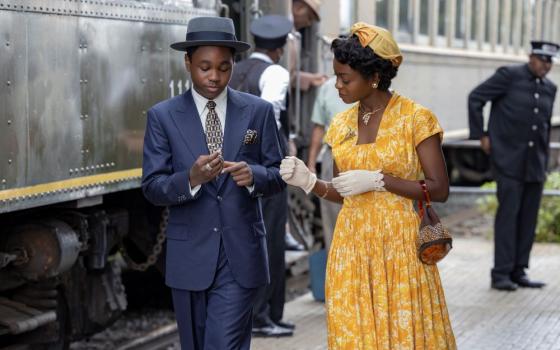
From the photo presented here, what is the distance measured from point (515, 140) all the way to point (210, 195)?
16.0 ft

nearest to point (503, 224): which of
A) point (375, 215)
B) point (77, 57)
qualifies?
point (77, 57)

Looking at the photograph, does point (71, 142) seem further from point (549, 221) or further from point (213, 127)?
point (549, 221)

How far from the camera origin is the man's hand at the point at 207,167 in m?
4.38

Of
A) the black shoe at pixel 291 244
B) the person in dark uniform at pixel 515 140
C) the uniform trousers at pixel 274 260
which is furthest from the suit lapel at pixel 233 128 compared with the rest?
the black shoe at pixel 291 244

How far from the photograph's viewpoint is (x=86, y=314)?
723 centimetres

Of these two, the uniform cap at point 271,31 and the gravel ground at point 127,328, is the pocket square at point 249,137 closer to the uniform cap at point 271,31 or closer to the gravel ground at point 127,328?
the uniform cap at point 271,31

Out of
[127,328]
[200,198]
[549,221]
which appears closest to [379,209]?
[200,198]

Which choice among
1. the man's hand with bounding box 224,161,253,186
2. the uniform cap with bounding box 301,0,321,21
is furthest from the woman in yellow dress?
the uniform cap with bounding box 301,0,321,21

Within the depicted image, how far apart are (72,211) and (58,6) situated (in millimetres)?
1312

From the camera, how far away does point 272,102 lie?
23.1 feet

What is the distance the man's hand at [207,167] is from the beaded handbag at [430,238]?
0.80 m

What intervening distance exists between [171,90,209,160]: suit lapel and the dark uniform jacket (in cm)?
476

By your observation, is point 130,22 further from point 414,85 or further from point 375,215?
point 414,85

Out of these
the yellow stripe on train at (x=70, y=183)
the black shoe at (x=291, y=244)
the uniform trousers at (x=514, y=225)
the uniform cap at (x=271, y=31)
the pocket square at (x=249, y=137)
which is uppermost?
the uniform cap at (x=271, y=31)
